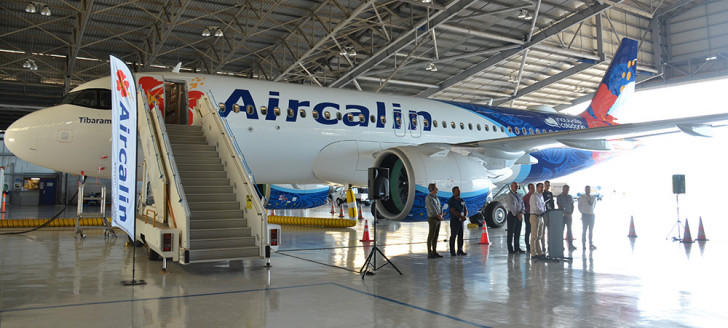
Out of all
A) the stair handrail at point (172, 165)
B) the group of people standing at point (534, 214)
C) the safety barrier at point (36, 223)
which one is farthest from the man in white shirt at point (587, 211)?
the safety barrier at point (36, 223)

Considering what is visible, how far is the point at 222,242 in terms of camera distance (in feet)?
22.2

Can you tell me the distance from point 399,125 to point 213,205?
18.8ft

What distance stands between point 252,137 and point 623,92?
1321 cm

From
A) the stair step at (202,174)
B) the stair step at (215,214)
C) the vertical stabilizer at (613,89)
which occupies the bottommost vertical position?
the stair step at (215,214)

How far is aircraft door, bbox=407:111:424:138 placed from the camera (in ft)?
40.3

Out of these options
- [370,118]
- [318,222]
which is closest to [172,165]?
[370,118]

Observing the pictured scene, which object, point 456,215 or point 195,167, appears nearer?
point 195,167

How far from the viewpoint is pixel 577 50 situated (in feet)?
76.0

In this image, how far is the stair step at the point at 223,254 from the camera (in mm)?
6387

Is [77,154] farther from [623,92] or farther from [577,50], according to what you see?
[577,50]

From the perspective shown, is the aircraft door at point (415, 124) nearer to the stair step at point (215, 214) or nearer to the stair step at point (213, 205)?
the stair step at point (213, 205)

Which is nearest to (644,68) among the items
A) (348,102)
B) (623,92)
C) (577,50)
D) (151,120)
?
(577,50)

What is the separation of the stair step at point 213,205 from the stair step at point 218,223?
295 mm

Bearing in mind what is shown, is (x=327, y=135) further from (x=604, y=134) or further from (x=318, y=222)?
(x=604, y=134)
